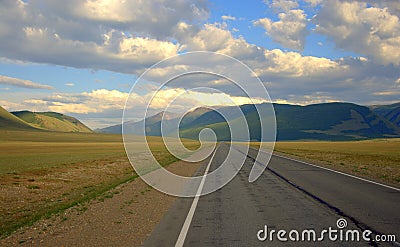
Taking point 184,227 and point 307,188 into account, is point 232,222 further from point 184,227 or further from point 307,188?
point 307,188

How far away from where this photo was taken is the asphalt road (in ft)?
27.9

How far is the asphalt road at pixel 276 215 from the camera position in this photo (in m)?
8.51

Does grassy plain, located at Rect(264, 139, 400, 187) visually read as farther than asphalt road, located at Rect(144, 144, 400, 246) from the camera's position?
Yes

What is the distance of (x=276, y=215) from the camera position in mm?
11000

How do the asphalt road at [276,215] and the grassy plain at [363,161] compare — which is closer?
the asphalt road at [276,215]

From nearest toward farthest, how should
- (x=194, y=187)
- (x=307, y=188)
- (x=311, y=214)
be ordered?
1. (x=311, y=214)
2. (x=307, y=188)
3. (x=194, y=187)

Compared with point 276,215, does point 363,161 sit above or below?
below

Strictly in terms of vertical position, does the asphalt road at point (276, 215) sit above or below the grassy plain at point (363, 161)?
above

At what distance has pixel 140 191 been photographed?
18.0 meters

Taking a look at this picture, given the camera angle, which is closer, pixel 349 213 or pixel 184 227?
pixel 184 227

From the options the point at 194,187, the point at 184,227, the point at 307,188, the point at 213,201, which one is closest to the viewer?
the point at 184,227

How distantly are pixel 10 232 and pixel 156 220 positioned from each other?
3.92m

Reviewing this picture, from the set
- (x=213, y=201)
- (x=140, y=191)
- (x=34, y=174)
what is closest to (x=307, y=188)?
(x=213, y=201)

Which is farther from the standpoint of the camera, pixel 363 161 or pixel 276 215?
pixel 363 161
